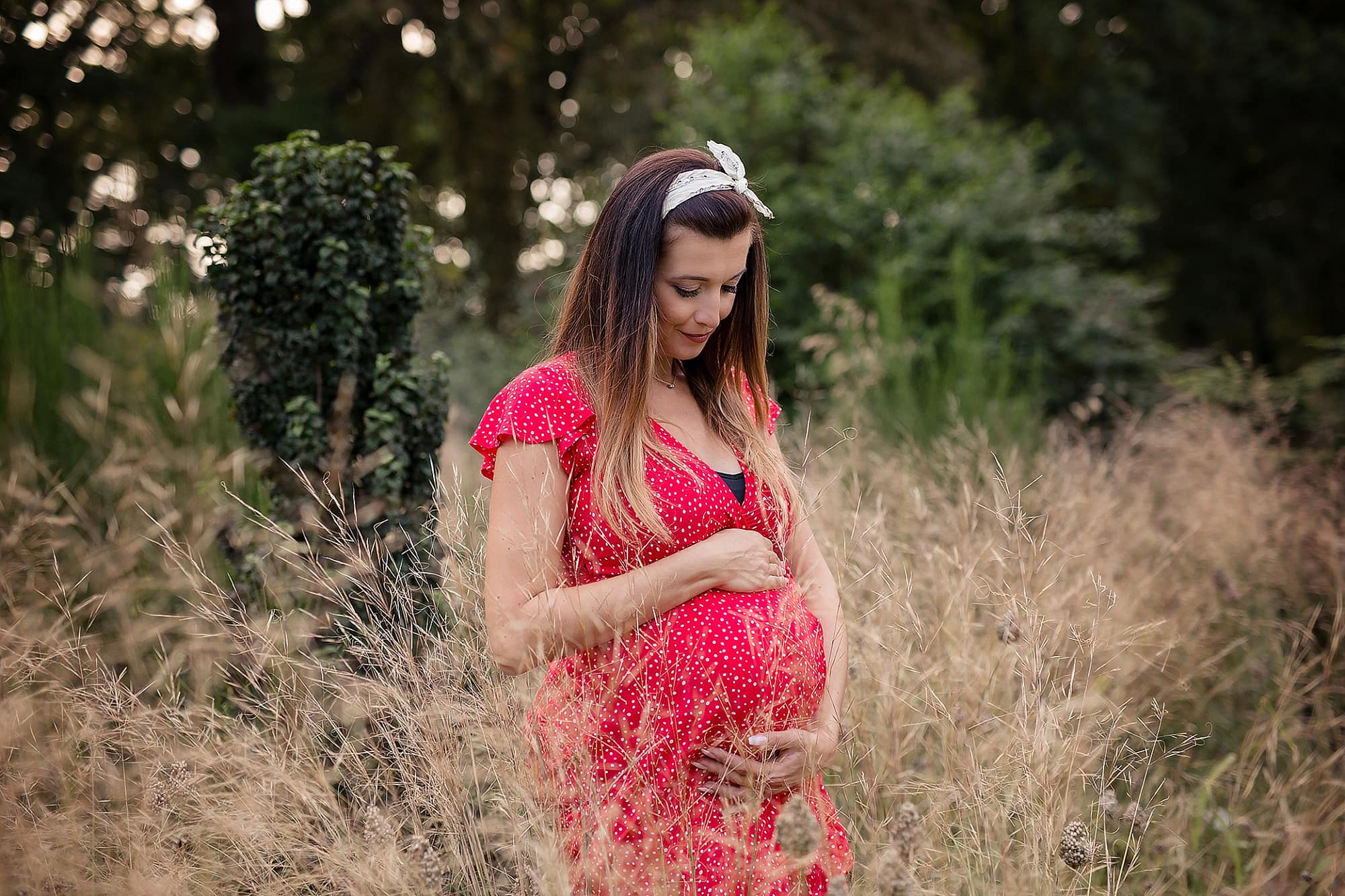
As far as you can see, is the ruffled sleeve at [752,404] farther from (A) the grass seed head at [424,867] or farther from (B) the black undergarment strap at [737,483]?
(A) the grass seed head at [424,867]

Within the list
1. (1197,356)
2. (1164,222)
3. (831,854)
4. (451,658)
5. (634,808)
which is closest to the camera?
(634,808)

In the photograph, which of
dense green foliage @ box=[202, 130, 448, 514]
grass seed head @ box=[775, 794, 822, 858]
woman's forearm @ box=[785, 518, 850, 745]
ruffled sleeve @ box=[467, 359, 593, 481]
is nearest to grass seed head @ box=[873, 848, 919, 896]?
grass seed head @ box=[775, 794, 822, 858]

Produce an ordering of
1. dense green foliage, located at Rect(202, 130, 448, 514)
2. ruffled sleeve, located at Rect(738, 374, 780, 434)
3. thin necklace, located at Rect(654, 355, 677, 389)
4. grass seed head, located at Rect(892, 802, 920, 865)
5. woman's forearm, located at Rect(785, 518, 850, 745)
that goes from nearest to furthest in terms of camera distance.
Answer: grass seed head, located at Rect(892, 802, 920, 865), woman's forearm, located at Rect(785, 518, 850, 745), thin necklace, located at Rect(654, 355, 677, 389), ruffled sleeve, located at Rect(738, 374, 780, 434), dense green foliage, located at Rect(202, 130, 448, 514)

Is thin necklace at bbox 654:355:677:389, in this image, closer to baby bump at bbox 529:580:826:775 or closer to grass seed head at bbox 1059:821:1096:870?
baby bump at bbox 529:580:826:775

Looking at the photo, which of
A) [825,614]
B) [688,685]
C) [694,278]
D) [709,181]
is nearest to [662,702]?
[688,685]

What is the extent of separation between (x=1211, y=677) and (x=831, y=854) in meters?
2.26

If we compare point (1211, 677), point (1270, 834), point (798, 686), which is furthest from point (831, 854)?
point (1211, 677)

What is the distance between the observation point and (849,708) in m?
1.99

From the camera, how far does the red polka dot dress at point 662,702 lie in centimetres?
158

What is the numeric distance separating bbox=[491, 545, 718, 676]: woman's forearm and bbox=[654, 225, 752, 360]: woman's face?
18.4 inches

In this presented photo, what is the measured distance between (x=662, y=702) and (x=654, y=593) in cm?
22

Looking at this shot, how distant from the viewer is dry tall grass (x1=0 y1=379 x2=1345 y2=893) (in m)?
1.65

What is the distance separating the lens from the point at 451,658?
184 cm

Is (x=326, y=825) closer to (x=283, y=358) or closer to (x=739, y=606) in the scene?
(x=739, y=606)
